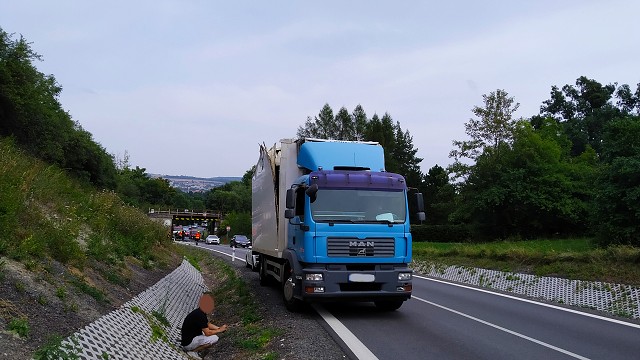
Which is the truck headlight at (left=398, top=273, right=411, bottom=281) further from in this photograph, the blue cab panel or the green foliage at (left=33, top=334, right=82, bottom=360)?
the green foliage at (left=33, top=334, right=82, bottom=360)

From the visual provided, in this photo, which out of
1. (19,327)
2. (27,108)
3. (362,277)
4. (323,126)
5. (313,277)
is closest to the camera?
(19,327)

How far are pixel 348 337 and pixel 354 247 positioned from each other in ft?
6.93

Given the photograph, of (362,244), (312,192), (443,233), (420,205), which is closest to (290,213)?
(312,192)

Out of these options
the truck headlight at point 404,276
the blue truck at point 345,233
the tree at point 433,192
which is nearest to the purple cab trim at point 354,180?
the blue truck at point 345,233

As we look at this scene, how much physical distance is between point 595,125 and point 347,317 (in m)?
86.7

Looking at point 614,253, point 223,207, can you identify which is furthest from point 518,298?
point 223,207

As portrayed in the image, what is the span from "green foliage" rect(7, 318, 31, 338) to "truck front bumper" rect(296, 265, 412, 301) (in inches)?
212

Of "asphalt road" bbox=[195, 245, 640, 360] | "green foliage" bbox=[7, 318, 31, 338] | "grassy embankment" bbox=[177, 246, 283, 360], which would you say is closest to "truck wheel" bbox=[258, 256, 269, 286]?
"grassy embankment" bbox=[177, 246, 283, 360]

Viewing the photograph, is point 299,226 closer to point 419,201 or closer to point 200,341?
point 419,201

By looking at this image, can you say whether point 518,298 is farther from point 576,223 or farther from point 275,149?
point 576,223

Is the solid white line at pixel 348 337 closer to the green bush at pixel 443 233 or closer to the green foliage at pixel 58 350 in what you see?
the green foliage at pixel 58 350

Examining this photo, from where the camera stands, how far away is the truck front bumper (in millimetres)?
10422

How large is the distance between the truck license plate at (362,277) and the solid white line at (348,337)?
0.89 m

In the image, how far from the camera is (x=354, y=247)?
10617mm
